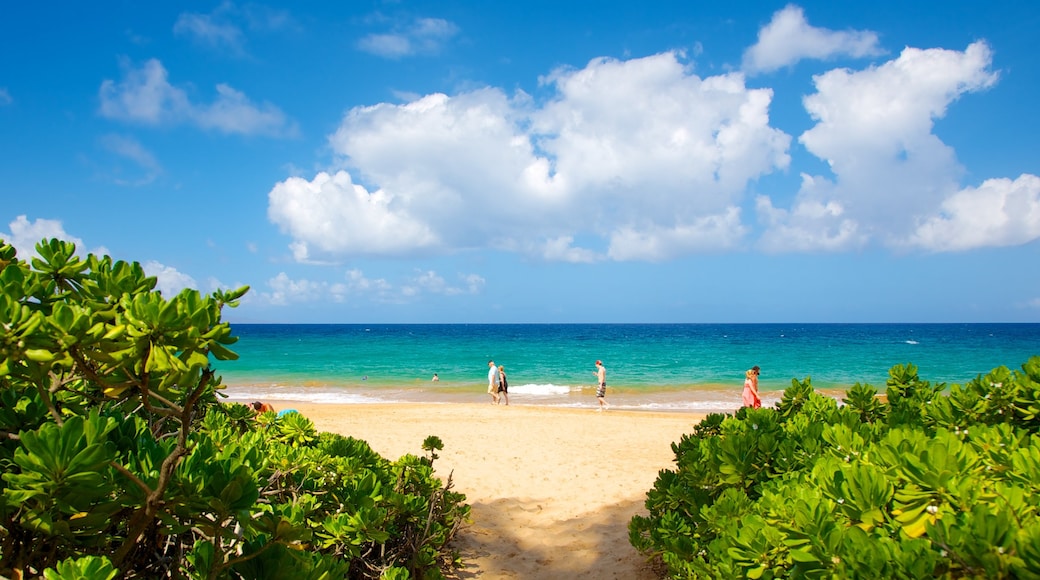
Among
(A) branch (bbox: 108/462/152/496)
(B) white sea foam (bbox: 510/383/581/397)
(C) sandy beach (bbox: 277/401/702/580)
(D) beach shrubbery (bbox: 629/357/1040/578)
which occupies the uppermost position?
(A) branch (bbox: 108/462/152/496)

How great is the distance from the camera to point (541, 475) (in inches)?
337

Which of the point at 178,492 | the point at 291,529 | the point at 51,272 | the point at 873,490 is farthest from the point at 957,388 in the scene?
the point at 51,272

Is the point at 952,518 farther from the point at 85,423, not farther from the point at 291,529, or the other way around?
the point at 85,423

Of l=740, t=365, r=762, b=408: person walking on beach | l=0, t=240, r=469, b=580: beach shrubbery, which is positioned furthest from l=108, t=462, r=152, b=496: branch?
l=740, t=365, r=762, b=408: person walking on beach

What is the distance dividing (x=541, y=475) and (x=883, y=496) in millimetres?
7192

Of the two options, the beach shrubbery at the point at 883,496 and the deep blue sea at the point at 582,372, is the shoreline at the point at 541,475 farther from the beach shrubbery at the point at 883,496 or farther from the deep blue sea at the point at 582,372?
the deep blue sea at the point at 582,372

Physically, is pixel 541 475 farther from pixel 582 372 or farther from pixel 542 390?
pixel 582 372

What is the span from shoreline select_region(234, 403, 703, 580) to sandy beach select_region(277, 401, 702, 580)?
1 centimetres

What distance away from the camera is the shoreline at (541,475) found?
17.3 ft

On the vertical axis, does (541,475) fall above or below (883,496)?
below

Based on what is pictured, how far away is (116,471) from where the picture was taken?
1.35 m

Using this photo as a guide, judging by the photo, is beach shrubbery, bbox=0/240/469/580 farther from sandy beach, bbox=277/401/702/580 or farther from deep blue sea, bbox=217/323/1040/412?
deep blue sea, bbox=217/323/1040/412

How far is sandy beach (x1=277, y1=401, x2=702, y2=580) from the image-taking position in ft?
17.4

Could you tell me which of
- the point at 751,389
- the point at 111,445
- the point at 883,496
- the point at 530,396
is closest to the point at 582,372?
the point at 530,396
